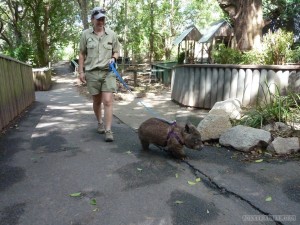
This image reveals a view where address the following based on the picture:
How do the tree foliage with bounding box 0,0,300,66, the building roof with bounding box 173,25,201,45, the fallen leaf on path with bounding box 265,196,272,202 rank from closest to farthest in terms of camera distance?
the fallen leaf on path with bounding box 265,196,272,202 → the tree foliage with bounding box 0,0,300,66 → the building roof with bounding box 173,25,201,45

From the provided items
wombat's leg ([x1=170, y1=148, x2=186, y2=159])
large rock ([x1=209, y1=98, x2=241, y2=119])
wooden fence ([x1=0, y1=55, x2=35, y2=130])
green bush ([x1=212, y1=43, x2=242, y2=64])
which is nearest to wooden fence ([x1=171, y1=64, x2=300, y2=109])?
green bush ([x1=212, y1=43, x2=242, y2=64])

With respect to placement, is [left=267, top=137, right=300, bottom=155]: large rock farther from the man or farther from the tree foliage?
the tree foliage

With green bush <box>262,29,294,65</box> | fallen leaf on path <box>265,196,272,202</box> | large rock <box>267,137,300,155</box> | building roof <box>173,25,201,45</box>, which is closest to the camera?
fallen leaf on path <box>265,196,272,202</box>

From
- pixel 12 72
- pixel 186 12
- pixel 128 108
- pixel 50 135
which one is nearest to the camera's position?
pixel 50 135

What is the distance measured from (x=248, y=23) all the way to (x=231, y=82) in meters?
2.97

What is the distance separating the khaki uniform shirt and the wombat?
1447 millimetres

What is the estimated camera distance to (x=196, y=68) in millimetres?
8258

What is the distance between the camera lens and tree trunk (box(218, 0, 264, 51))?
9.24 metres

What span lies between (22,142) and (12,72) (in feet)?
8.34

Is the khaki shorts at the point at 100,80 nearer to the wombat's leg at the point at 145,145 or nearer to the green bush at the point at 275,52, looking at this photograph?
the wombat's leg at the point at 145,145

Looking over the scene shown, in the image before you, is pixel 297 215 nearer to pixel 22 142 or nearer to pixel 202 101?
pixel 22 142

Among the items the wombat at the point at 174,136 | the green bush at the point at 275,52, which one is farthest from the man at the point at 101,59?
the green bush at the point at 275,52

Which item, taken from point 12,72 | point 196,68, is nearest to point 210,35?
point 196,68

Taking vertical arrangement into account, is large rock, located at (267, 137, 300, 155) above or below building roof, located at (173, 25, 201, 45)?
below
